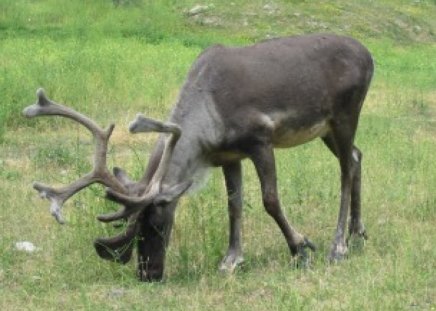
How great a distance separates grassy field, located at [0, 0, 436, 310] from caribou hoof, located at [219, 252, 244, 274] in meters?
0.06

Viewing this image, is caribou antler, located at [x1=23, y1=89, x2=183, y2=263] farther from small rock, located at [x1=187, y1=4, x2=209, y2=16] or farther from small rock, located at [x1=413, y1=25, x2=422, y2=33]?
small rock, located at [x1=413, y1=25, x2=422, y2=33]

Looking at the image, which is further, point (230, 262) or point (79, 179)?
point (230, 262)

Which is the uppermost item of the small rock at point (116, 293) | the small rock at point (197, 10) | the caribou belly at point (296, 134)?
the caribou belly at point (296, 134)

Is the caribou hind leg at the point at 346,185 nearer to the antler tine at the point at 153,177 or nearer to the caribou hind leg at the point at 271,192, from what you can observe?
the caribou hind leg at the point at 271,192

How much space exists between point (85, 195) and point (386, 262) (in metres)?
2.79

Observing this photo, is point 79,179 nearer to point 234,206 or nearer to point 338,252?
point 234,206

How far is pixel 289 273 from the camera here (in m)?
6.57

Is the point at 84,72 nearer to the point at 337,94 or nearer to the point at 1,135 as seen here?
the point at 1,135

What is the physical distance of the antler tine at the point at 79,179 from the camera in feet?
20.0

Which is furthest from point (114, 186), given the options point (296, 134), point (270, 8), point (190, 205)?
point (270, 8)

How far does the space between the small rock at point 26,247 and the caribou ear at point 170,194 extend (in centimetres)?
154

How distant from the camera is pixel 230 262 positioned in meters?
7.04

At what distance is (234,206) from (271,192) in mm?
558

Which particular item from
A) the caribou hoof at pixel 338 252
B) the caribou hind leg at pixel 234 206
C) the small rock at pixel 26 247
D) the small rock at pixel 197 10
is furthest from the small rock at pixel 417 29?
the small rock at pixel 26 247
